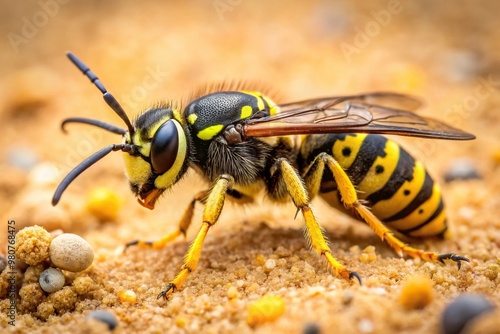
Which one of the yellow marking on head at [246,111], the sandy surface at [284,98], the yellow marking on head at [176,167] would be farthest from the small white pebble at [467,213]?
the yellow marking on head at [176,167]

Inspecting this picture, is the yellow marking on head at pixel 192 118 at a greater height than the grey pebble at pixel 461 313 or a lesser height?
greater

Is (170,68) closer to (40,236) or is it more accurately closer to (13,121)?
(13,121)

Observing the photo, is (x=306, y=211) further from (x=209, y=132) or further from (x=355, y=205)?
(x=209, y=132)

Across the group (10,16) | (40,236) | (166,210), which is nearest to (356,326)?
(40,236)

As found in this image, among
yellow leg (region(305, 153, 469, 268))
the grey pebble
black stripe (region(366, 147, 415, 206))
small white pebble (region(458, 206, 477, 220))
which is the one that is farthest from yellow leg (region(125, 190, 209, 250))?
small white pebble (region(458, 206, 477, 220))

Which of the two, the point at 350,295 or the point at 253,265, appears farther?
the point at 253,265

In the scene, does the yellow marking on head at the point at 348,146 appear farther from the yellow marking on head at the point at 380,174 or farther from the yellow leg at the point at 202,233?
the yellow leg at the point at 202,233
